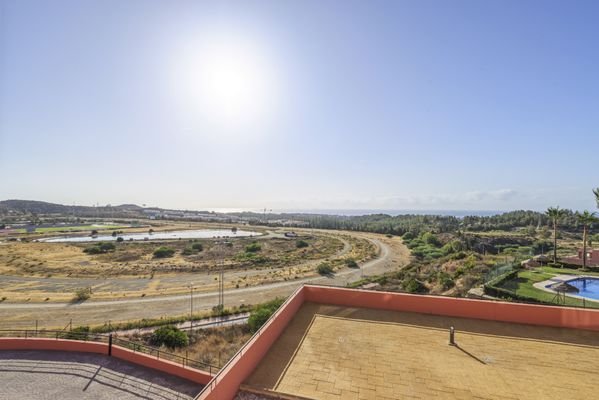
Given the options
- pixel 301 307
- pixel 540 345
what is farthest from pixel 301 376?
pixel 540 345

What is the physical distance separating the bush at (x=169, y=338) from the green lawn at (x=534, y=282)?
83.7 feet

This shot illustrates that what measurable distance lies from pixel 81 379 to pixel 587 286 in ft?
112

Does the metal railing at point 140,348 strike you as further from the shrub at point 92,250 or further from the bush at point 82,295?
the shrub at point 92,250

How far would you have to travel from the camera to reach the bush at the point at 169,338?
2308 centimetres

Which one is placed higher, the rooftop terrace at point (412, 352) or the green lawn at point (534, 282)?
the rooftop terrace at point (412, 352)

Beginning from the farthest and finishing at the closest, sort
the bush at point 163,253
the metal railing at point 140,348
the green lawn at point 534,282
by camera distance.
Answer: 1. the bush at point 163,253
2. the green lawn at point 534,282
3. the metal railing at point 140,348

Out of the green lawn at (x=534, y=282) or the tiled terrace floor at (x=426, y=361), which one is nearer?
the tiled terrace floor at (x=426, y=361)

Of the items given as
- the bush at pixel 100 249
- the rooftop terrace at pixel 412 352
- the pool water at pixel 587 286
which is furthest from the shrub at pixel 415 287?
the bush at pixel 100 249

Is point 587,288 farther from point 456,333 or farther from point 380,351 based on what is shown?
point 380,351

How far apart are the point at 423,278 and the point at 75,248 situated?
273ft

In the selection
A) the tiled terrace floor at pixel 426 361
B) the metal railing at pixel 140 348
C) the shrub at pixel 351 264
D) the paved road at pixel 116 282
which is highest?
the tiled terrace floor at pixel 426 361

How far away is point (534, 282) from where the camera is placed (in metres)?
24.5

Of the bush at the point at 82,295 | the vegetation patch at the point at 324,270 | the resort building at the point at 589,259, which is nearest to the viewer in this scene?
the resort building at the point at 589,259

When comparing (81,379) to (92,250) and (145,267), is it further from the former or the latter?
(92,250)
